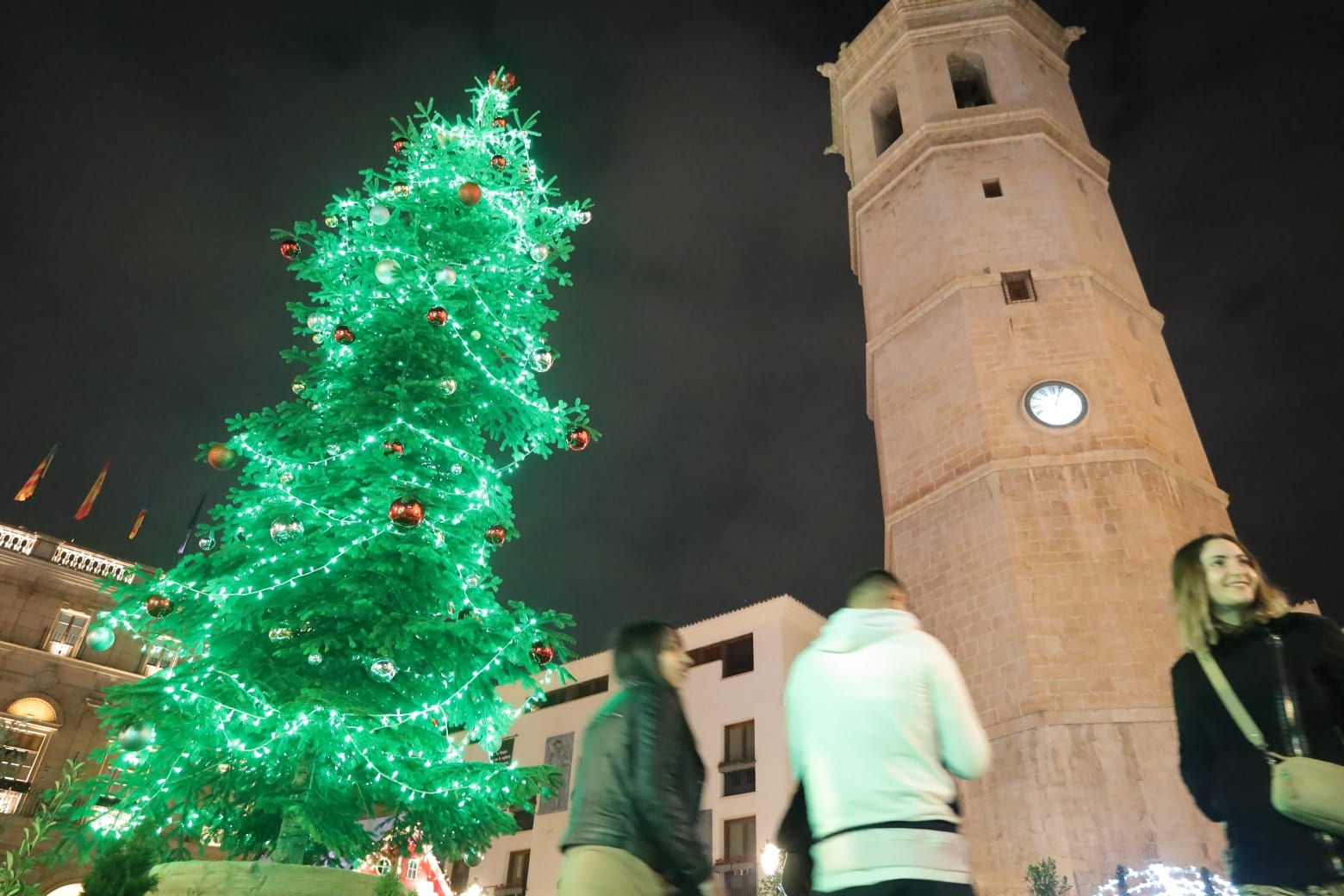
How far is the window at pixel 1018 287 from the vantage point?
49.6 ft

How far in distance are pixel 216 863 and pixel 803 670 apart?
504cm

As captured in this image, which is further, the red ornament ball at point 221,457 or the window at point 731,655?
the window at point 731,655

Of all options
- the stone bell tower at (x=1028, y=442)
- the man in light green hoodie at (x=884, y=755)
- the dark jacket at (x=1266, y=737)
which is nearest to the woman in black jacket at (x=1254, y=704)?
the dark jacket at (x=1266, y=737)

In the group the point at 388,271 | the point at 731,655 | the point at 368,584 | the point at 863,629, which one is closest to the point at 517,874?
the point at 731,655

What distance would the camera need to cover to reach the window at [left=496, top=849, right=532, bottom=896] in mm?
24094

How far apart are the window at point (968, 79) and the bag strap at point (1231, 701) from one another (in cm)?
1978

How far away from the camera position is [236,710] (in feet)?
21.0

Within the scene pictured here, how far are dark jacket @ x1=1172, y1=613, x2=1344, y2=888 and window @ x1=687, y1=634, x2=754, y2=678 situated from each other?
21.2m

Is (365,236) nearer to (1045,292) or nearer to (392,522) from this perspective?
(392,522)

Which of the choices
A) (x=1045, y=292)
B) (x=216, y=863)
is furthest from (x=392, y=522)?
(x=1045, y=292)

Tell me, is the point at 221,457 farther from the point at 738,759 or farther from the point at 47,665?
the point at 47,665

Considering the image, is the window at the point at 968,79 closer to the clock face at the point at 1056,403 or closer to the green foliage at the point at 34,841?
the clock face at the point at 1056,403

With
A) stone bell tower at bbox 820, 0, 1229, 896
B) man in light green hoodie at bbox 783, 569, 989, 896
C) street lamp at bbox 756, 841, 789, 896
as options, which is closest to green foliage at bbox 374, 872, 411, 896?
man in light green hoodie at bbox 783, 569, 989, 896

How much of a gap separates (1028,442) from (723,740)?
12.8 m
